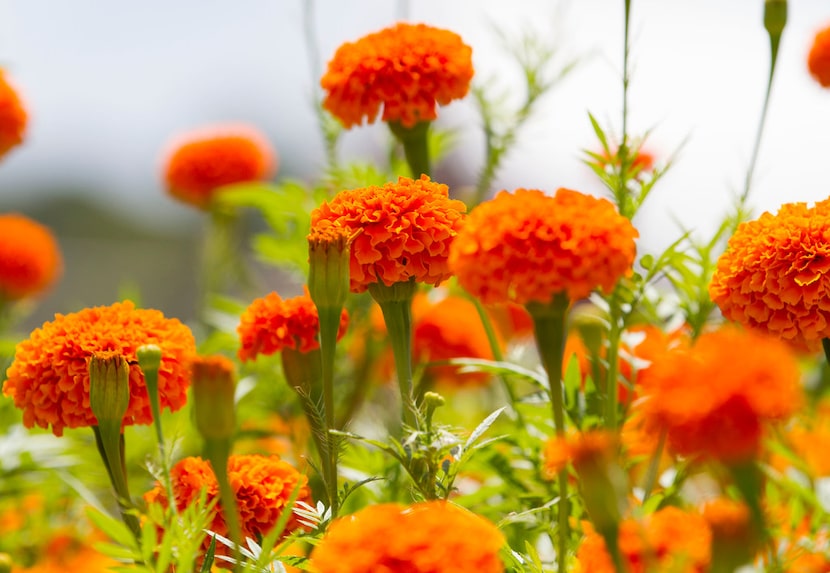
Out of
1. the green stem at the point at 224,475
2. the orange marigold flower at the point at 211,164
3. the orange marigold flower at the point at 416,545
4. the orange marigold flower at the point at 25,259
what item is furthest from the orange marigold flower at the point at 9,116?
the orange marigold flower at the point at 416,545

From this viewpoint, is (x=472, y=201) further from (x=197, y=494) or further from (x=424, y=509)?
(x=424, y=509)

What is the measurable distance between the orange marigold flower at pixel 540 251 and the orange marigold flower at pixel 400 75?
28 cm

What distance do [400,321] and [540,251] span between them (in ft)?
0.63

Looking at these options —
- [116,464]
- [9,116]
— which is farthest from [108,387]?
[9,116]

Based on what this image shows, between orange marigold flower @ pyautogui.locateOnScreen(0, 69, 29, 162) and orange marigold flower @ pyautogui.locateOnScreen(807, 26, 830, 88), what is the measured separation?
0.81 metres

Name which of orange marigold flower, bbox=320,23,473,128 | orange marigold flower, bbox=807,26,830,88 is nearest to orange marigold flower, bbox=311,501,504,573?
orange marigold flower, bbox=320,23,473,128

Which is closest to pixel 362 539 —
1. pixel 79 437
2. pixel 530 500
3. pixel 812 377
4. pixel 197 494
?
pixel 197 494

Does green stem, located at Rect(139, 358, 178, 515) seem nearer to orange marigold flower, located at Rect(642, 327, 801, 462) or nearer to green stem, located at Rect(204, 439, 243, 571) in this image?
green stem, located at Rect(204, 439, 243, 571)

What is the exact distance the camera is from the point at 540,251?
1.68 feet

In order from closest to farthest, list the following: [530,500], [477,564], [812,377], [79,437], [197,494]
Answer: [477,564] → [197,494] → [530,500] → [79,437] → [812,377]

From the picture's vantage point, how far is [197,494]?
607mm

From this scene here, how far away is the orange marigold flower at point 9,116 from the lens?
1060mm

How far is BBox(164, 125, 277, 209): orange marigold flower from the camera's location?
64.9 inches

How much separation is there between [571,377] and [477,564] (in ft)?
1.33
